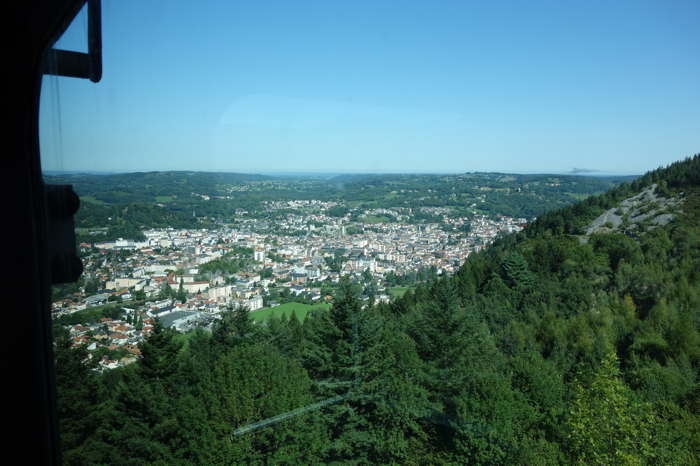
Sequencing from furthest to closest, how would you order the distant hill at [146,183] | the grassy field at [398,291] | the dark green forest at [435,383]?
the grassy field at [398,291]
the dark green forest at [435,383]
the distant hill at [146,183]

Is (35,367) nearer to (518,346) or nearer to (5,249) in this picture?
(5,249)

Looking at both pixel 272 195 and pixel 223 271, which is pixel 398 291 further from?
pixel 223 271

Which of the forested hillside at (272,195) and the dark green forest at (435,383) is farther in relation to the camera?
the dark green forest at (435,383)

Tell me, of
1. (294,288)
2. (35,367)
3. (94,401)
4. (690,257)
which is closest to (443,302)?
(294,288)

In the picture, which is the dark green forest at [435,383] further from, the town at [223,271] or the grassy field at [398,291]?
the grassy field at [398,291]

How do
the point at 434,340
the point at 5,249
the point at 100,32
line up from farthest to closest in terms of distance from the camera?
the point at 434,340 → the point at 100,32 → the point at 5,249

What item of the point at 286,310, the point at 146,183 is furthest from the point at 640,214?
the point at 146,183

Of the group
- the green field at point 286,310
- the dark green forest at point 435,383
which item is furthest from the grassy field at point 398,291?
the green field at point 286,310
